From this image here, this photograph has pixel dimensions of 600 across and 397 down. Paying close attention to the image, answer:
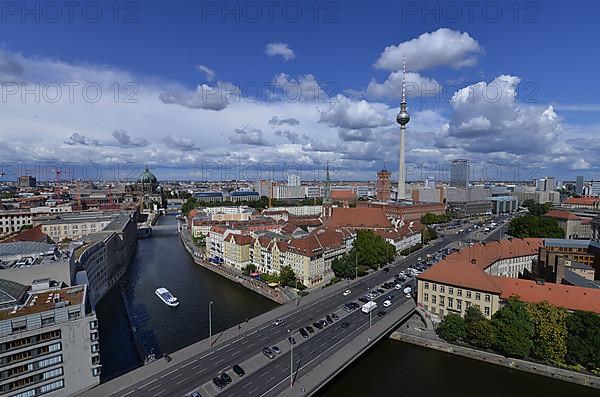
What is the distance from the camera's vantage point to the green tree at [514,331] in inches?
822

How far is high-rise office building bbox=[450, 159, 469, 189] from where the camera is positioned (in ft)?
422

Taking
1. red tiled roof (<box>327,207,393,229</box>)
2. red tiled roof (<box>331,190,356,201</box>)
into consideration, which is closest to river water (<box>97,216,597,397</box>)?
red tiled roof (<box>327,207,393,229</box>)

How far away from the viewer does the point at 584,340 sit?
64.1 ft

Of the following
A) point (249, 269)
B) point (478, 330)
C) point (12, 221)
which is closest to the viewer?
point (478, 330)

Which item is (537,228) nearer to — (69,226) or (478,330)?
(478,330)

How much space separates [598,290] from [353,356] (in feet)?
53.1

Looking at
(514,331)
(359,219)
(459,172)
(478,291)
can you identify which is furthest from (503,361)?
(459,172)

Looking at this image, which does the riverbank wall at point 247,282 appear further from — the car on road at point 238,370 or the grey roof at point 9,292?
the grey roof at point 9,292

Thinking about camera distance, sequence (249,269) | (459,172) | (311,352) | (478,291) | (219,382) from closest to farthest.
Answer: (219,382)
(311,352)
(478,291)
(249,269)
(459,172)

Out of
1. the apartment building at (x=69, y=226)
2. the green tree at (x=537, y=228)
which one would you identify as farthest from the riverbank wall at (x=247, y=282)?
the green tree at (x=537, y=228)

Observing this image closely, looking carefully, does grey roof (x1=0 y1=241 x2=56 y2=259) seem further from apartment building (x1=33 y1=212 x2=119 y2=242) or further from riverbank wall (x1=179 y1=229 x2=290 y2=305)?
apartment building (x1=33 y1=212 x2=119 y2=242)

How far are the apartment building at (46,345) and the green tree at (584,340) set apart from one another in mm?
26037

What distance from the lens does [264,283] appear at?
35.6m

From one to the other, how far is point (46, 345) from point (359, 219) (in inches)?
1805
